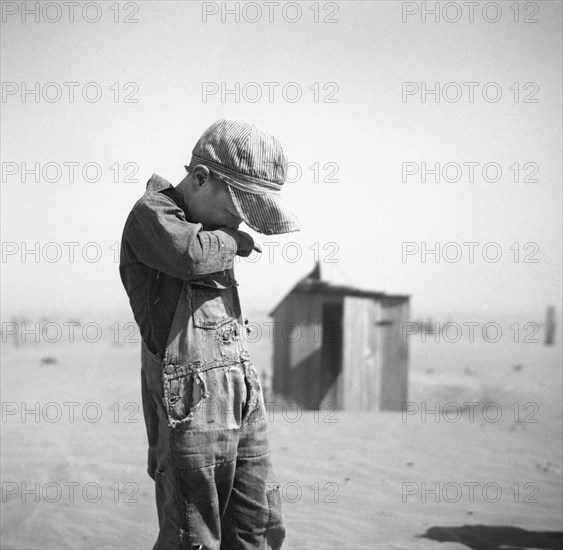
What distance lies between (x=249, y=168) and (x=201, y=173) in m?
0.15

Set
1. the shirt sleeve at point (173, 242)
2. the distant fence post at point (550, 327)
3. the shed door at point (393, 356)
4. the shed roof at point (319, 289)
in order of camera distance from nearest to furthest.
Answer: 1. the shirt sleeve at point (173, 242)
2. the shed roof at point (319, 289)
3. the shed door at point (393, 356)
4. the distant fence post at point (550, 327)

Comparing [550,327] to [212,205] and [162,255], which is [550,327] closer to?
[212,205]

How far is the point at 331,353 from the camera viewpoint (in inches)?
286

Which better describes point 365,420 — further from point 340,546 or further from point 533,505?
point 340,546

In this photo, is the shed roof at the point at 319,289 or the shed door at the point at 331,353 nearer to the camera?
A: the shed roof at the point at 319,289

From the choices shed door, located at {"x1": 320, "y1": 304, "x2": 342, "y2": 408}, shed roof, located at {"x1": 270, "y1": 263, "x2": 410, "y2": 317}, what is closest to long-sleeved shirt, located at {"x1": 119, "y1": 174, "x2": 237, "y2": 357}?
shed roof, located at {"x1": 270, "y1": 263, "x2": 410, "y2": 317}

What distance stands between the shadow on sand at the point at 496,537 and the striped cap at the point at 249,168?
2.85 meters

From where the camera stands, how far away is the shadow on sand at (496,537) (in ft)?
13.4

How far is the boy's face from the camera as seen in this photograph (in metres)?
2.09

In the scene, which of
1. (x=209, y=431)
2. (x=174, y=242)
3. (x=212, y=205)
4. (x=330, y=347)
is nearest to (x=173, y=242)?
(x=174, y=242)

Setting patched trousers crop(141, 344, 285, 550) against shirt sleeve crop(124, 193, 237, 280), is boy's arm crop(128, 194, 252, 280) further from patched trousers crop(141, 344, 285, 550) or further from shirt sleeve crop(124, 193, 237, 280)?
patched trousers crop(141, 344, 285, 550)

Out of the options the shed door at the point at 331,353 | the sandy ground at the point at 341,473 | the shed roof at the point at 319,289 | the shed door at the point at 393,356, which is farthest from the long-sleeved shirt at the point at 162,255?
the shed door at the point at 393,356

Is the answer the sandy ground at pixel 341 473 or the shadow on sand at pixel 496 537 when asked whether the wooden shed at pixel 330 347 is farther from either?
the shadow on sand at pixel 496 537

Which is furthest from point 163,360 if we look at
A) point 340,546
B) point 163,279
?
point 340,546
